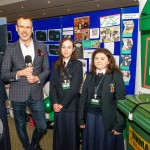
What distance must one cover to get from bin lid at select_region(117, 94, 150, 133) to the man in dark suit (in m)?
0.95

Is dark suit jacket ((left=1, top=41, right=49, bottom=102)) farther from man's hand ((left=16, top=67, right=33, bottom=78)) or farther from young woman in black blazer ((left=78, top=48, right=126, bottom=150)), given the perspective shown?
young woman in black blazer ((left=78, top=48, right=126, bottom=150))

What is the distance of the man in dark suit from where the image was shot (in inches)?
85.3

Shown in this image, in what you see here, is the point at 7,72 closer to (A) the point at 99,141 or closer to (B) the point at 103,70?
(B) the point at 103,70

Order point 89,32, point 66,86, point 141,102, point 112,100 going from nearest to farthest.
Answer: point 141,102, point 112,100, point 66,86, point 89,32

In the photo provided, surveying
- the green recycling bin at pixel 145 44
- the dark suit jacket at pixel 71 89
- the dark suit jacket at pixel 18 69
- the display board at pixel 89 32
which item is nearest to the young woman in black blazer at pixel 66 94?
the dark suit jacket at pixel 71 89

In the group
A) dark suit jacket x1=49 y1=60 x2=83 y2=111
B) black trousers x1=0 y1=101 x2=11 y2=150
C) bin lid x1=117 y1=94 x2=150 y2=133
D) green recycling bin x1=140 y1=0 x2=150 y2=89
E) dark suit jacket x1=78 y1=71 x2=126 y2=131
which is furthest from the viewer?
dark suit jacket x1=49 y1=60 x2=83 y2=111

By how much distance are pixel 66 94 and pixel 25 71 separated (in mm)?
495

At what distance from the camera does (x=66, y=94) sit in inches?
88.6

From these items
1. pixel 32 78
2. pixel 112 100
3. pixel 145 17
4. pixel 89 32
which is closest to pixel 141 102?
pixel 112 100

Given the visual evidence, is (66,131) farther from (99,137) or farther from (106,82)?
(106,82)

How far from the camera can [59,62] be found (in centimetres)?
232

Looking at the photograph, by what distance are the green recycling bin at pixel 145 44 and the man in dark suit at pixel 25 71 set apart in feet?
3.49

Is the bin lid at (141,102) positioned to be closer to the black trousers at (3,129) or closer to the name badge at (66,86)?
the name badge at (66,86)

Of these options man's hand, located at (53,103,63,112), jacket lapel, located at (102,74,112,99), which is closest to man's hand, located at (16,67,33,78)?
man's hand, located at (53,103,63,112)
